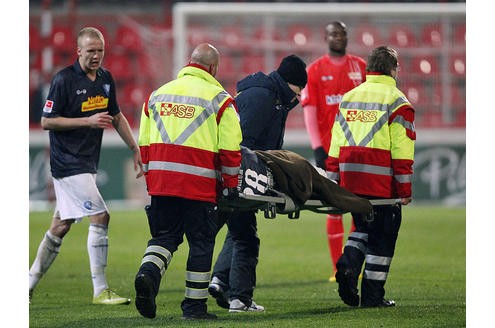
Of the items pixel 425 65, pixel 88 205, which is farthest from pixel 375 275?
pixel 425 65

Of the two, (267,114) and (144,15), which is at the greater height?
(144,15)

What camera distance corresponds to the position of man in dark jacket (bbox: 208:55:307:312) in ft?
25.1

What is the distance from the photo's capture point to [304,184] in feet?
24.5

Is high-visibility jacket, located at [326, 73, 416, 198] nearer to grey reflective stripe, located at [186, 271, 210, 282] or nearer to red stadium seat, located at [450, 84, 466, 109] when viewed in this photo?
grey reflective stripe, located at [186, 271, 210, 282]

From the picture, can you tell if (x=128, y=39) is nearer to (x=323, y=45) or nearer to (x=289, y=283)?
(x=323, y=45)

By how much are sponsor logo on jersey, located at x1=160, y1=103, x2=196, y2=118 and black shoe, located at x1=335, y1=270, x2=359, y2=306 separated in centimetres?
157

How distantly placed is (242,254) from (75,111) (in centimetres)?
156

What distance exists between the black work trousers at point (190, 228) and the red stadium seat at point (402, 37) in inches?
620

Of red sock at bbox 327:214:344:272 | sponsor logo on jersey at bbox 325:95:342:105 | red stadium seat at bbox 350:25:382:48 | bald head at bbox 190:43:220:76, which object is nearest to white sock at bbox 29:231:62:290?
bald head at bbox 190:43:220:76

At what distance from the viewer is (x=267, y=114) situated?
301 inches

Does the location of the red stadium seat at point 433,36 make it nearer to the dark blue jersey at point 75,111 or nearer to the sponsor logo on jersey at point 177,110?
the dark blue jersey at point 75,111
